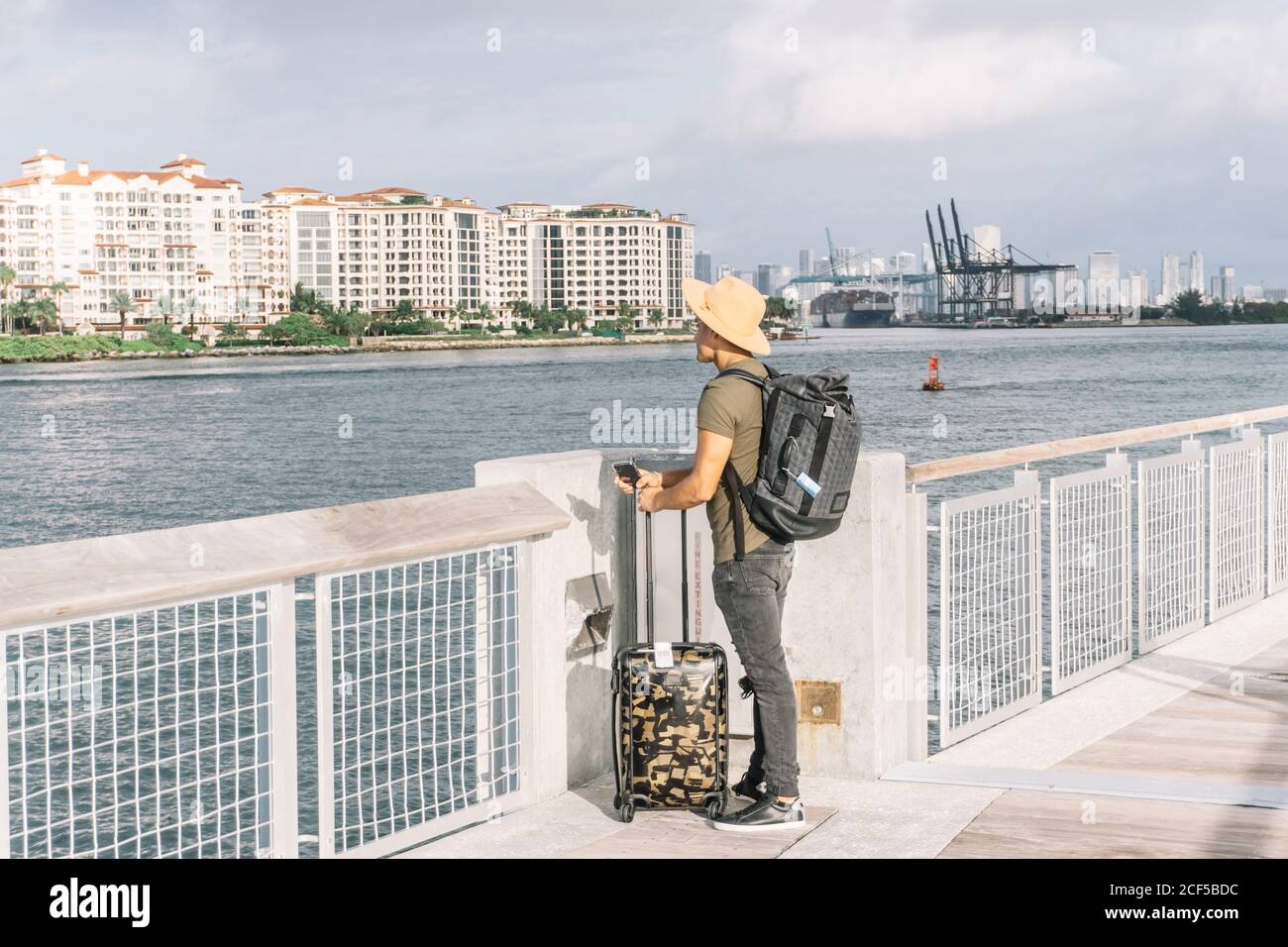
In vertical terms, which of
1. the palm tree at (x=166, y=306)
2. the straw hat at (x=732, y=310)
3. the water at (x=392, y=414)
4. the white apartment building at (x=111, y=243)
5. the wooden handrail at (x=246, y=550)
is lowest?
the water at (x=392, y=414)

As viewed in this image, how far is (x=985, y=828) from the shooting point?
4.12 metres


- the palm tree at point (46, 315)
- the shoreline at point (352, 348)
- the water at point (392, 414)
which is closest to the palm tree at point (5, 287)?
the palm tree at point (46, 315)

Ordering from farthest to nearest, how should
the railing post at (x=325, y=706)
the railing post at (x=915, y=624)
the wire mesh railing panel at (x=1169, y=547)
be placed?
1. the wire mesh railing panel at (x=1169, y=547)
2. the railing post at (x=915, y=624)
3. the railing post at (x=325, y=706)

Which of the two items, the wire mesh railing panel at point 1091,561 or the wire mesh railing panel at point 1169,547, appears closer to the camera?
the wire mesh railing panel at point 1091,561

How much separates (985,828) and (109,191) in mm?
194147

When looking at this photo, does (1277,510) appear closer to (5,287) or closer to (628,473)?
(628,473)

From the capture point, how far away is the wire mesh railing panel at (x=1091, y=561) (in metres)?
5.95

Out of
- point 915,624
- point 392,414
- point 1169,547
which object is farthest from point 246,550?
point 392,414

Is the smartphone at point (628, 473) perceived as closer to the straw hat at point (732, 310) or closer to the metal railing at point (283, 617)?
the metal railing at point (283, 617)

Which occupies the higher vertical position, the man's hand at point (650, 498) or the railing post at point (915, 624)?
the man's hand at point (650, 498)

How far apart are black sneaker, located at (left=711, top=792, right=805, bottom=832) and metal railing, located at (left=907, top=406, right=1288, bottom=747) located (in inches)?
42.6

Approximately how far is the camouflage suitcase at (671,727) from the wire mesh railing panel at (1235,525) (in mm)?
4049
